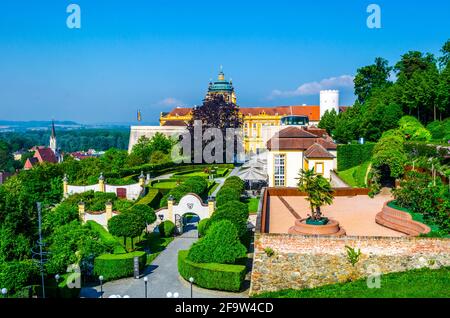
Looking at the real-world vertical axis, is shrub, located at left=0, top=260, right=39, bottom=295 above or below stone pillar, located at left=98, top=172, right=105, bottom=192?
below

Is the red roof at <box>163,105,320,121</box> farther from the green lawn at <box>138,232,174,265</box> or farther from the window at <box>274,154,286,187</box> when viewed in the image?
the green lawn at <box>138,232,174,265</box>

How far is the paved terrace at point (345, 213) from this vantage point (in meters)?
17.5

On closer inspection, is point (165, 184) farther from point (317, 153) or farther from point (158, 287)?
point (158, 287)

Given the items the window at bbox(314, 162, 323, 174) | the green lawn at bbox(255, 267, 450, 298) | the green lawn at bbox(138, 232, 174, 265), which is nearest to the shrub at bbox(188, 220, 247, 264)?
the green lawn at bbox(255, 267, 450, 298)

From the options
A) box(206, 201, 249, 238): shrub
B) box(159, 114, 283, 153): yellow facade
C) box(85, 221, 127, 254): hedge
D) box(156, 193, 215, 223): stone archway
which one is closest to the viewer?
box(206, 201, 249, 238): shrub

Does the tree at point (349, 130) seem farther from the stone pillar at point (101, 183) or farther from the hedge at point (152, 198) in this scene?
the stone pillar at point (101, 183)

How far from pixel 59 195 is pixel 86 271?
20225 millimetres

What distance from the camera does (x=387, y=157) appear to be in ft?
81.7

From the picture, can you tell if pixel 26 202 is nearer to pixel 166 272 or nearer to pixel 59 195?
pixel 166 272

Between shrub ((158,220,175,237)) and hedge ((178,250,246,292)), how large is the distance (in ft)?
25.7

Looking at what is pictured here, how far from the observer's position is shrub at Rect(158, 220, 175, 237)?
80.8ft

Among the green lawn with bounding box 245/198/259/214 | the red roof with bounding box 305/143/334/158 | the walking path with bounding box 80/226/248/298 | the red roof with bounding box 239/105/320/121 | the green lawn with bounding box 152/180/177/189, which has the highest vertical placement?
the red roof with bounding box 239/105/320/121

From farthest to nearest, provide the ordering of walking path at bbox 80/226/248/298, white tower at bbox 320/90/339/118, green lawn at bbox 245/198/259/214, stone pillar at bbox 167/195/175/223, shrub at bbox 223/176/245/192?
white tower at bbox 320/90/339/118
shrub at bbox 223/176/245/192
green lawn at bbox 245/198/259/214
stone pillar at bbox 167/195/175/223
walking path at bbox 80/226/248/298
